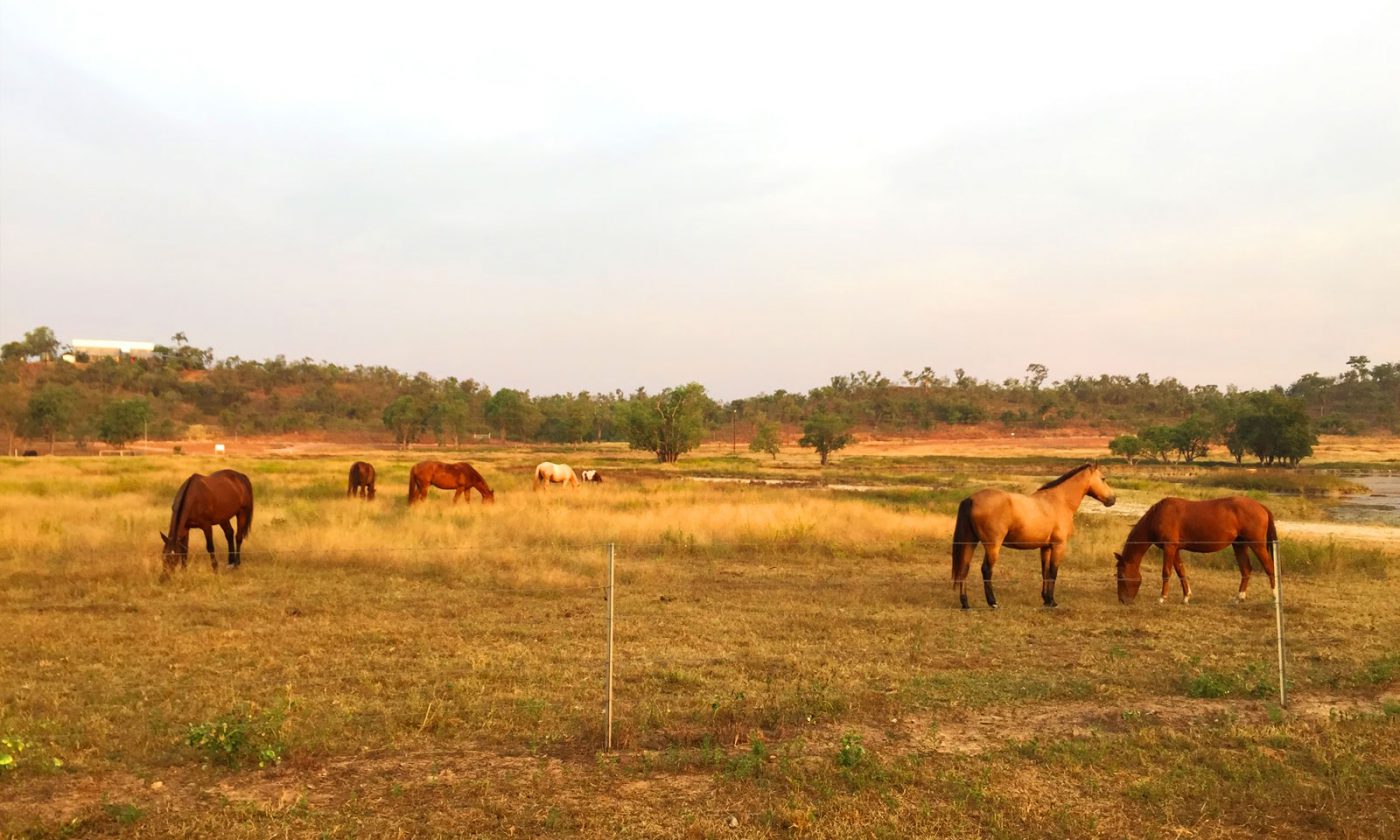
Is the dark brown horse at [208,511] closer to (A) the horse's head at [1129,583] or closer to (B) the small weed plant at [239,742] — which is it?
(B) the small weed plant at [239,742]

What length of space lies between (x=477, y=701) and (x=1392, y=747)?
6.78 metres

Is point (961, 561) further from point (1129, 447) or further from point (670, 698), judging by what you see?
point (1129, 447)

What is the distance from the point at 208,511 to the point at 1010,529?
1193 cm

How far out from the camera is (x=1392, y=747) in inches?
226

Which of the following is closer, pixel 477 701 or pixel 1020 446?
pixel 477 701

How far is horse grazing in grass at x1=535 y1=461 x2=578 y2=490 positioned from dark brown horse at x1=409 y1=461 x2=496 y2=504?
16.7 feet

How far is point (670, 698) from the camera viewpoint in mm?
6863

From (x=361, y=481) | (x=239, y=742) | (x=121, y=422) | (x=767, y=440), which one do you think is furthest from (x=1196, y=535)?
(x=121, y=422)

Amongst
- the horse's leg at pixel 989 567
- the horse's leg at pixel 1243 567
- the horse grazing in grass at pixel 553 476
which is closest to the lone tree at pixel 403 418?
the horse grazing in grass at pixel 553 476

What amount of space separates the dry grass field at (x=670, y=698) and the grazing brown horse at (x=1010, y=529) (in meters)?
0.53

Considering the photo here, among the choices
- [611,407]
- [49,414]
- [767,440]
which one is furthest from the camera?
[611,407]

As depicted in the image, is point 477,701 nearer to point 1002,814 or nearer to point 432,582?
point 1002,814

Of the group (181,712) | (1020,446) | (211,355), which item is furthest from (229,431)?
(181,712)

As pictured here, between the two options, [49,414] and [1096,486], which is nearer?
[1096,486]
